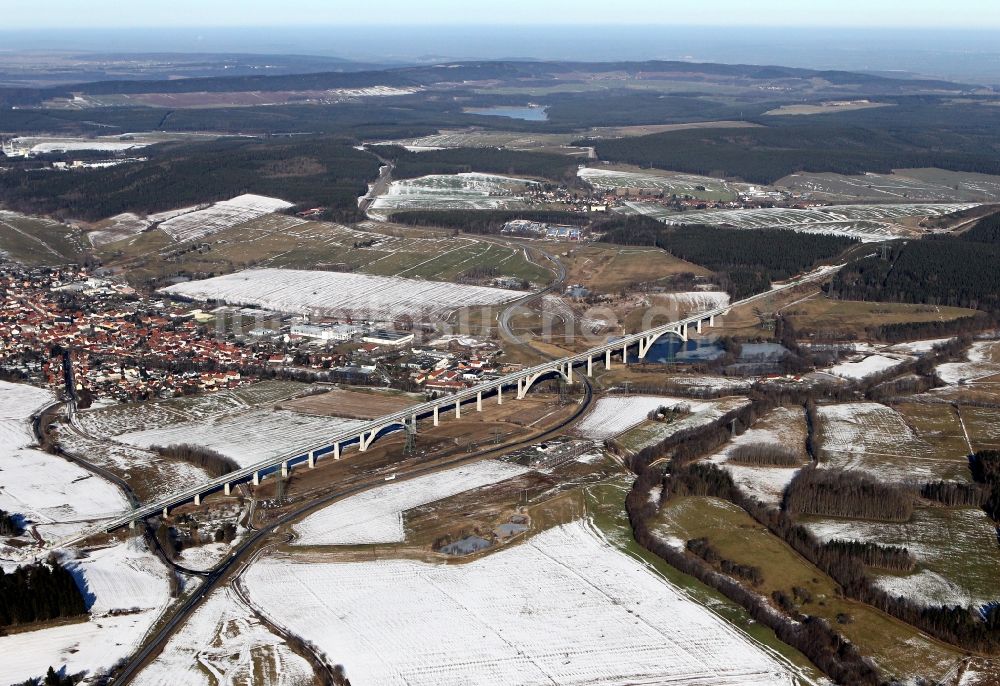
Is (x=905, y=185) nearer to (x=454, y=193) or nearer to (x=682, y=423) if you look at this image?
(x=454, y=193)

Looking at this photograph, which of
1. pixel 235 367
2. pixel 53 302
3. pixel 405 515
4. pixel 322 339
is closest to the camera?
pixel 405 515

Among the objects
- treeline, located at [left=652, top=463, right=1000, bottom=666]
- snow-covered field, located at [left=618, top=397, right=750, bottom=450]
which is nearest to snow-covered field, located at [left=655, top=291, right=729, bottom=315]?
snow-covered field, located at [left=618, top=397, right=750, bottom=450]

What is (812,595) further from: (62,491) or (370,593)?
(62,491)

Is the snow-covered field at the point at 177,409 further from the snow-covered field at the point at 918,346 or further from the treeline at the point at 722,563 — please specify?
the snow-covered field at the point at 918,346

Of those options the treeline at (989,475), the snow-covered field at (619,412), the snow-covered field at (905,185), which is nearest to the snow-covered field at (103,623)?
the snow-covered field at (619,412)

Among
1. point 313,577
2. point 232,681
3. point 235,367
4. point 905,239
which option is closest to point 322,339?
point 235,367

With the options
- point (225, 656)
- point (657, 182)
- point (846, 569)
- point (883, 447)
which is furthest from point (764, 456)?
point (657, 182)
